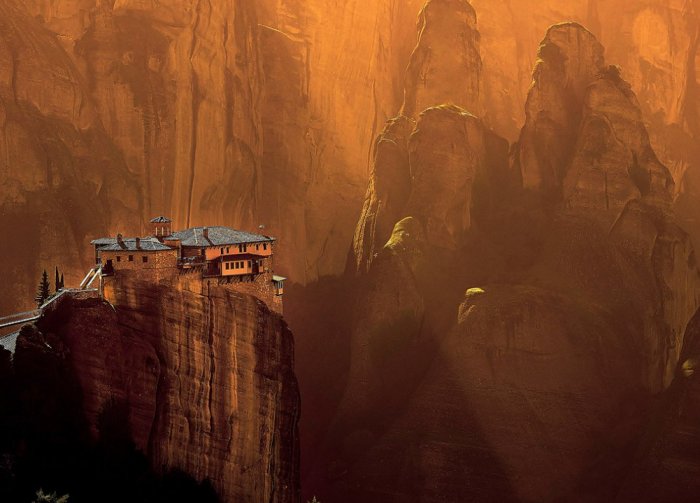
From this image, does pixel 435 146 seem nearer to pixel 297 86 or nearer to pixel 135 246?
pixel 297 86

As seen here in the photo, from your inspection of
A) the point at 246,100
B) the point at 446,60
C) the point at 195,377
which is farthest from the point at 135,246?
the point at 446,60

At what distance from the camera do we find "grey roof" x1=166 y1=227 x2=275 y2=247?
4691 centimetres

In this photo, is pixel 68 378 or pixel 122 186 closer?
pixel 68 378

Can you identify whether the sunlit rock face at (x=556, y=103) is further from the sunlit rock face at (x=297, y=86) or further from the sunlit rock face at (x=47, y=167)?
the sunlit rock face at (x=47, y=167)

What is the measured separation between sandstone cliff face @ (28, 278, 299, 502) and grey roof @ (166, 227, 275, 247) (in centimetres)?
236

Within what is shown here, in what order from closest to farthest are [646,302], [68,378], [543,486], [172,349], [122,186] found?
[68,378], [172,349], [543,486], [646,302], [122,186]

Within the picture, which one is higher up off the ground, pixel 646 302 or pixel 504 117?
pixel 504 117

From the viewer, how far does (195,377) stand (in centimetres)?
4503

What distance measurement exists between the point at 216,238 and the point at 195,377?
19.3ft

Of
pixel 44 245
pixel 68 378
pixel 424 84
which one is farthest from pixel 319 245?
pixel 68 378

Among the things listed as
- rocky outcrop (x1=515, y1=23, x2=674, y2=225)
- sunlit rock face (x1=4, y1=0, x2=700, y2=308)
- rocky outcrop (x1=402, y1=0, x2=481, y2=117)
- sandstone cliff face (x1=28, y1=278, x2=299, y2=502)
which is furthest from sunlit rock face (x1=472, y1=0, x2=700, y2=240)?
sandstone cliff face (x1=28, y1=278, x2=299, y2=502)

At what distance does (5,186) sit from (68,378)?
20727 millimetres

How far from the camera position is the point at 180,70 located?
65.8 meters

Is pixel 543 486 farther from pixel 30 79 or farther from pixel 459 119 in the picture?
pixel 30 79
